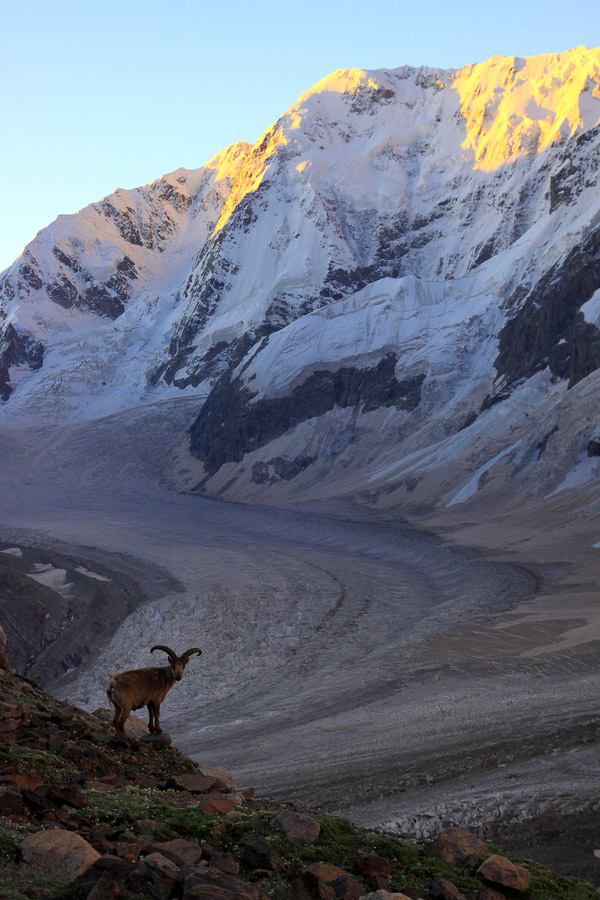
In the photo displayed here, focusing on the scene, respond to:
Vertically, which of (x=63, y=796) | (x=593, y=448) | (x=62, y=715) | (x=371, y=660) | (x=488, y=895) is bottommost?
(x=593, y=448)

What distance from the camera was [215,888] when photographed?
22.1 feet

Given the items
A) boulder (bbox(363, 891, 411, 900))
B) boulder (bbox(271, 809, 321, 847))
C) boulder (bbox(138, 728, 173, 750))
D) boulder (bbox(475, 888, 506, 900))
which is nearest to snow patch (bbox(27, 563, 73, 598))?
boulder (bbox(138, 728, 173, 750))

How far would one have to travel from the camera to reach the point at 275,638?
123 ft

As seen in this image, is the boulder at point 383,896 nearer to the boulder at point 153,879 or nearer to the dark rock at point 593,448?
the boulder at point 153,879

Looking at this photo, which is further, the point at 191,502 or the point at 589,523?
the point at 191,502

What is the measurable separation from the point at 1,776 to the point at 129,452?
417 feet

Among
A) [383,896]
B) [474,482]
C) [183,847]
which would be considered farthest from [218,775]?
[474,482]

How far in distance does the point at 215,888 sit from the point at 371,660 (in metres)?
25.9

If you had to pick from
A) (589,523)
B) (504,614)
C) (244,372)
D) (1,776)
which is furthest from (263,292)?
(1,776)

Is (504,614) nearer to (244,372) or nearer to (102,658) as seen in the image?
(102,658)

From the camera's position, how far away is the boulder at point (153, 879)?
6.69m

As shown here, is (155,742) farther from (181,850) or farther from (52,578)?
(52,578)

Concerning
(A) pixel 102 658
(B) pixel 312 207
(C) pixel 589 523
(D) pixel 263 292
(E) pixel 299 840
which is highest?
(B) pixel 312 207

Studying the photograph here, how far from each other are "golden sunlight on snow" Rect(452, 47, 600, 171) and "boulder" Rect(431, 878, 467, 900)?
166251mm
